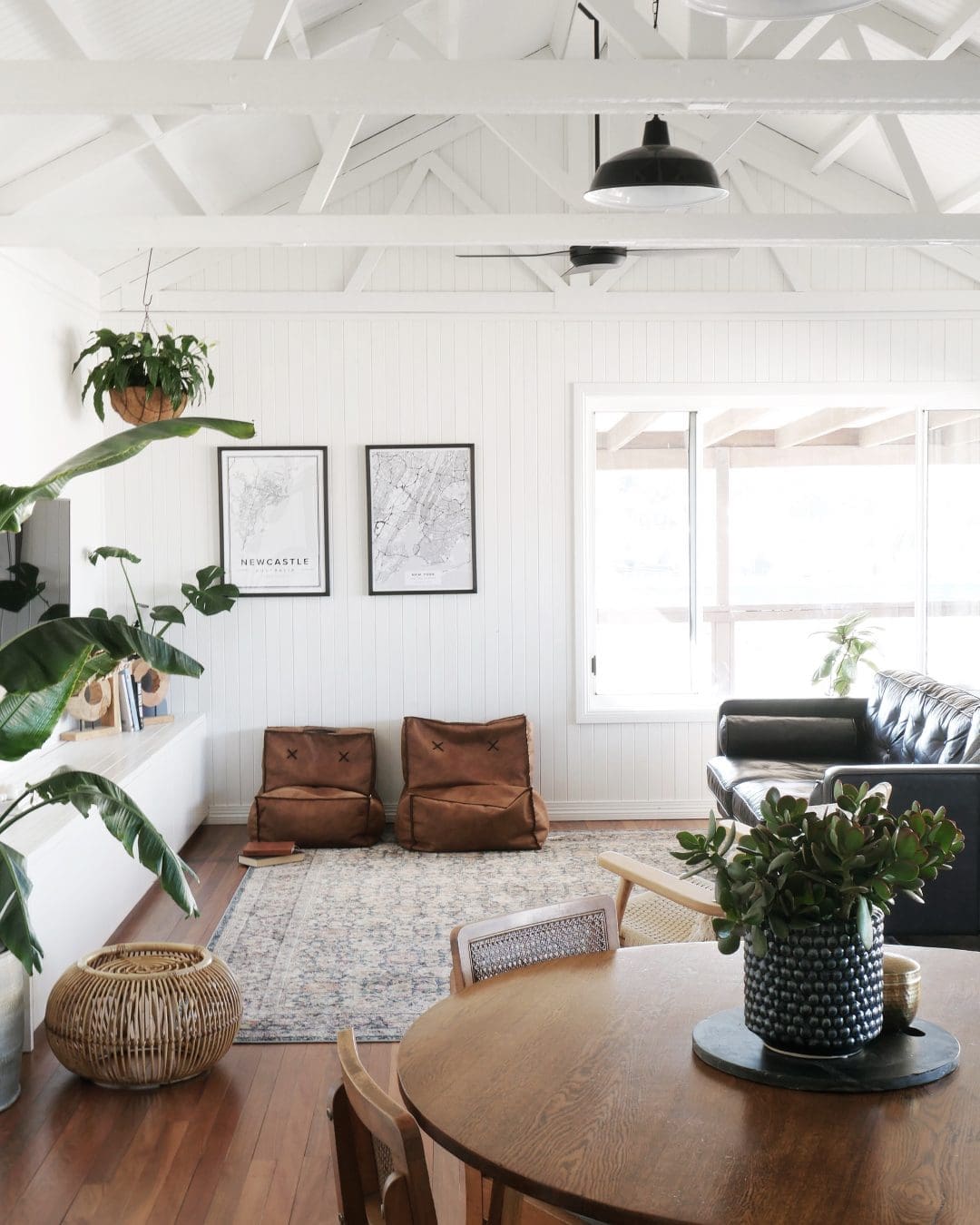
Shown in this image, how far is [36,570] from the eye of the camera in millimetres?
5488

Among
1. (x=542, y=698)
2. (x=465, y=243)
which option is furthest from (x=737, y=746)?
(x=465, y=243)

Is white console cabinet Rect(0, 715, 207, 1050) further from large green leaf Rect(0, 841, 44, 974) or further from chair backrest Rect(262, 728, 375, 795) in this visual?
large green leaf Rect(0, 841, 44, 974)

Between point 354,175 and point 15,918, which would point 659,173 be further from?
point 354,175

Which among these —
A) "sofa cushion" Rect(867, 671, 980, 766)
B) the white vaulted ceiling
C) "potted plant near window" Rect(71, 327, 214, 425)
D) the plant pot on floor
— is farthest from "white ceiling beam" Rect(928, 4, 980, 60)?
the plant pot on floor

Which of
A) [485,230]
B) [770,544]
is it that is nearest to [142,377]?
[485,230]

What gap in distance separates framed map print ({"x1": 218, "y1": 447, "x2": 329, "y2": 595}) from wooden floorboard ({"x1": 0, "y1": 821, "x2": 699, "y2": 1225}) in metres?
3.21

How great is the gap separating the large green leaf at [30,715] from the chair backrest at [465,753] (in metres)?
3.62

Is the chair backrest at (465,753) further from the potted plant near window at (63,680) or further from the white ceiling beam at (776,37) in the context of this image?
the white ceiling beam at (776,37)

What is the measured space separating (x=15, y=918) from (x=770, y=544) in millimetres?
5181

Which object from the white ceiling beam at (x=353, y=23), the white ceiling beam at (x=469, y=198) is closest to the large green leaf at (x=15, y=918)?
the white ceiling beam at (x=353, y=23)

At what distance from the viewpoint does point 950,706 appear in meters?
5.08

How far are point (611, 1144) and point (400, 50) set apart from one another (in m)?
5.46

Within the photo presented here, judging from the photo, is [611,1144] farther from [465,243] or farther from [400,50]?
[400,50]

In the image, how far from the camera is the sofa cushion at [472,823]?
6.26 meters
